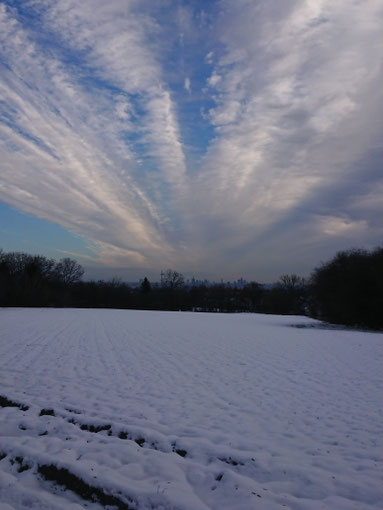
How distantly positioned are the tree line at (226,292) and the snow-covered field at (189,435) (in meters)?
16.3

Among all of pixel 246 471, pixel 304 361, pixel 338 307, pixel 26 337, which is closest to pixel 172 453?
pixel 246 471

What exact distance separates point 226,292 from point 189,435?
84.4 meters

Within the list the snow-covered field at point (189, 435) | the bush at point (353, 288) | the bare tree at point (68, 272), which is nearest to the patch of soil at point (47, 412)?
the snow-covered field at point (189, 435)

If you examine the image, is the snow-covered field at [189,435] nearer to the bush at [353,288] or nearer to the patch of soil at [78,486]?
the patch of soil at [78,486]

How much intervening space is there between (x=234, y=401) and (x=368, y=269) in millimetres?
22930

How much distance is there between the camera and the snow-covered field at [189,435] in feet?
11.9

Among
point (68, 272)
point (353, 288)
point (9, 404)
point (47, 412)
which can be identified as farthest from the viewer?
point (68, 272)

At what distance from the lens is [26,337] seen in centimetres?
1633

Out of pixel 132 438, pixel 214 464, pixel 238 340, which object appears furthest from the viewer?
pixel 238 340

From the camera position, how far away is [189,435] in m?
5.18

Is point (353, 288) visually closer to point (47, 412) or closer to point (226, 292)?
point (47, 412)

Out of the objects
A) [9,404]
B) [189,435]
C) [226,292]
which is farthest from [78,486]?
[226,292]

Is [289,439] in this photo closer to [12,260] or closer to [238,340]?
[238,340]

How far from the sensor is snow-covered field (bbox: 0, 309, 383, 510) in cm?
362
